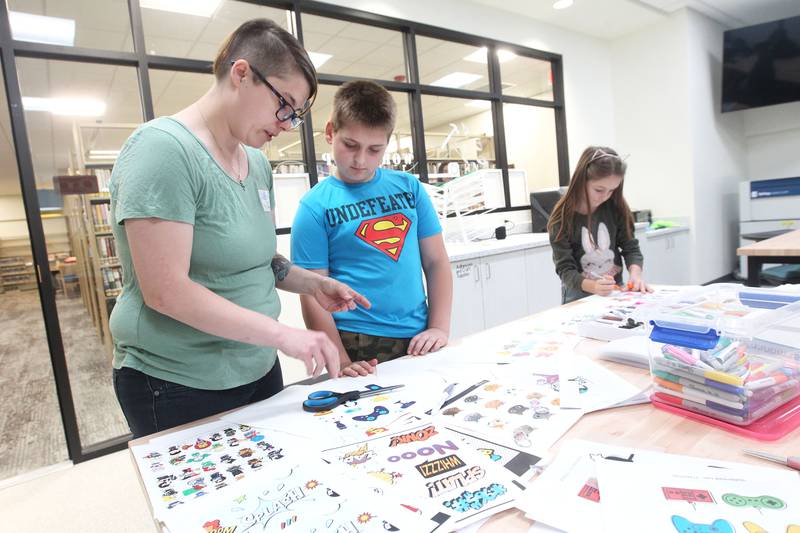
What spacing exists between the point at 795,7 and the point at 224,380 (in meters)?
6.59

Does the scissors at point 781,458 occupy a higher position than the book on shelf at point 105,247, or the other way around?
the book on shelf at point 105,247

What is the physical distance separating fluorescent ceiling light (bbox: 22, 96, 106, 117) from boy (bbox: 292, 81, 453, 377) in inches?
191

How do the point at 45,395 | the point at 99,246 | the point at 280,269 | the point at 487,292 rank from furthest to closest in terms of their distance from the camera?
the point at 99,246 < the point at 45,395 < the point at 487,292 < the point at 280,269

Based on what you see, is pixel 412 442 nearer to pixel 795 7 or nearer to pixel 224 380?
pixel 224 380

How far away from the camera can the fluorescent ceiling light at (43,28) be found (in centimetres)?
299

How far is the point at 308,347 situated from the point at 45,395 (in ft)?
11.5

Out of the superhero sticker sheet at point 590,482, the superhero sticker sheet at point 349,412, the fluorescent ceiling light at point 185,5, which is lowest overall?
the superhero sticker sheet at point 590,482

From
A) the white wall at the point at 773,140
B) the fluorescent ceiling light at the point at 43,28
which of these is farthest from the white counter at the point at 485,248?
the white wall at the point at 773,140

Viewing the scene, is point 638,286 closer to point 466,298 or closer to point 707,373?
point 707,373

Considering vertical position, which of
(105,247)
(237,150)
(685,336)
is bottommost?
(685,336)

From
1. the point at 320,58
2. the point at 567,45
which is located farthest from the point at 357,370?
the point at 567,45

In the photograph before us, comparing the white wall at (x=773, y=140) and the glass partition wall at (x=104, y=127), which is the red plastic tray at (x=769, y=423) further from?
the white wall at (x=773, y=140)

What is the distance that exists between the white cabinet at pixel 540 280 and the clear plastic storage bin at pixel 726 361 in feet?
7.78

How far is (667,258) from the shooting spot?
14.5ft
